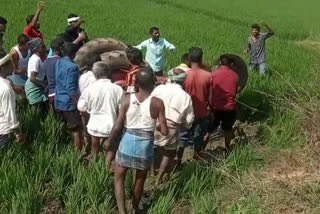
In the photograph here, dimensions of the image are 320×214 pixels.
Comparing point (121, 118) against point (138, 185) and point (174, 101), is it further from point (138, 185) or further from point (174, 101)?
point (174, 101)

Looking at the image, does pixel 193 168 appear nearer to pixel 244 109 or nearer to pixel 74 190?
pixel 74 190

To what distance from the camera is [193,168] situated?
6.18 m

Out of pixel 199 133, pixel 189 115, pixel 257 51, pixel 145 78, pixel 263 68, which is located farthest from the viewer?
pixel 257 51

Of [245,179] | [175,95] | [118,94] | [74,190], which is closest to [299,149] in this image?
[245,179]

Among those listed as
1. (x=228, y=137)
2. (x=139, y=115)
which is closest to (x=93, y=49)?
(x=228, y=137)

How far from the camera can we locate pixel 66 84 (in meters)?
6.91

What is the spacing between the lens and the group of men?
5414mm

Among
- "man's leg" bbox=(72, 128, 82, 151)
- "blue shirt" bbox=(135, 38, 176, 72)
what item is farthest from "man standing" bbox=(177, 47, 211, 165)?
"blue shirt" bbox=(135, 38, 176, 72)

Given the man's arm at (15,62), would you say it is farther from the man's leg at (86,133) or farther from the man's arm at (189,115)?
the man's arm at (189,115)

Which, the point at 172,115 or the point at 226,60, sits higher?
the point at 226,60

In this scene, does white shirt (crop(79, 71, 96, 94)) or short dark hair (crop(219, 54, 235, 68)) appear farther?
short dark hair (crop(219, 54, 235, 68))

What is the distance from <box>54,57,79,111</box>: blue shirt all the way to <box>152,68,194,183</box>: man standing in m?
1.09

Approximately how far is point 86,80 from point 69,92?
334mm

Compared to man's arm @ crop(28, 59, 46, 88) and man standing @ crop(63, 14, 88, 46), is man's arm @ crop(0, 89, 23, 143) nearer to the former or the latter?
Result: man's arm @ crop(28, 59, 46, 88)
